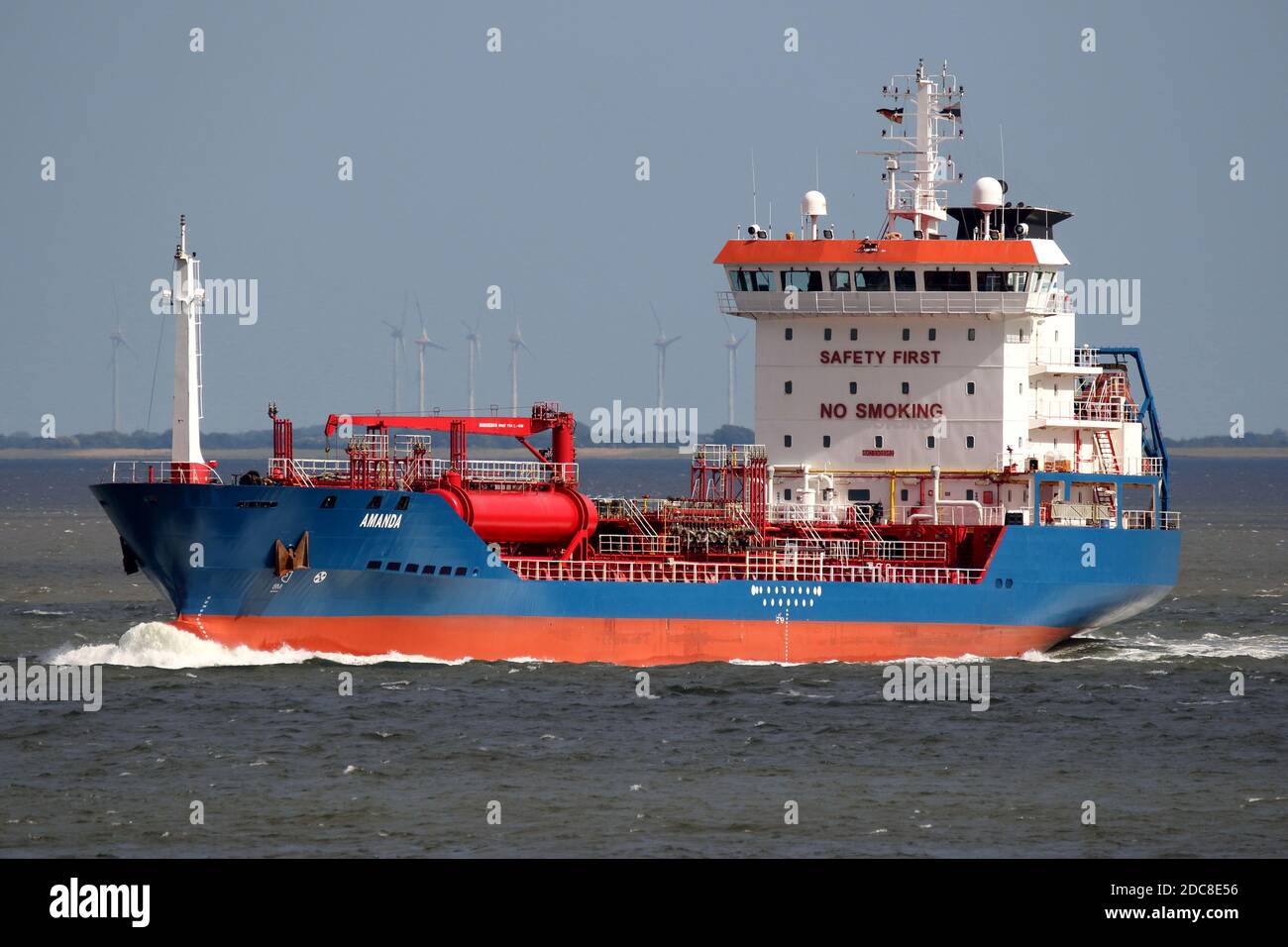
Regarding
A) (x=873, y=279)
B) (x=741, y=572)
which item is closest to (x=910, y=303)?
(x=873, y=279)

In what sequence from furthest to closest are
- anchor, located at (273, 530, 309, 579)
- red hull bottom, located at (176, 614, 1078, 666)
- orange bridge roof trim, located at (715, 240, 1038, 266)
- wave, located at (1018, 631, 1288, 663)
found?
1. wave, located at (1018, 631, 1288, 663)
2. orange bridge roof trim, located at (715, 240, 1038, 266)
3. red hull bottom, located at (176, 614, 1078, 666)
4. anchor, located at (273, 530, 309, 579)

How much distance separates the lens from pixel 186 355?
38.0m

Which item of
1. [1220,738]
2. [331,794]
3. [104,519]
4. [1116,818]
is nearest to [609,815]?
[331,794]

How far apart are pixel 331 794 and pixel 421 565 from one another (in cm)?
1070

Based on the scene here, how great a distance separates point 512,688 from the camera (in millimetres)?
36062

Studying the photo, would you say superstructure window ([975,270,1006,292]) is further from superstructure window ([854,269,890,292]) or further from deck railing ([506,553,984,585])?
deck railing ([506,553,984,585])

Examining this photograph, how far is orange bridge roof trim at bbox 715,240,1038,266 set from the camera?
42906 millimetres

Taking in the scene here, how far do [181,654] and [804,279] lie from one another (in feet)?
49.8

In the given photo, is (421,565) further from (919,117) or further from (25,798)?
(919,117)

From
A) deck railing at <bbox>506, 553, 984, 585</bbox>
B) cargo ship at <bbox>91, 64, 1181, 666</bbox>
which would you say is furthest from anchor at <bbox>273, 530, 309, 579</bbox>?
deck railing at <bbox>506, 553, 984, 585</bbox>

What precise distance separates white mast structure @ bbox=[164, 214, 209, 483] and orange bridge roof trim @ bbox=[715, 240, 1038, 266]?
39.7 feet

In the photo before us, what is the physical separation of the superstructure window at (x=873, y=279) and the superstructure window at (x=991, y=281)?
6.43ft

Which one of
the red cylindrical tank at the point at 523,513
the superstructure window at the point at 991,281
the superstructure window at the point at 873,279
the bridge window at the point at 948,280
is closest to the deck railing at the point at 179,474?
the red cylindrical tank at the point at 523,513
